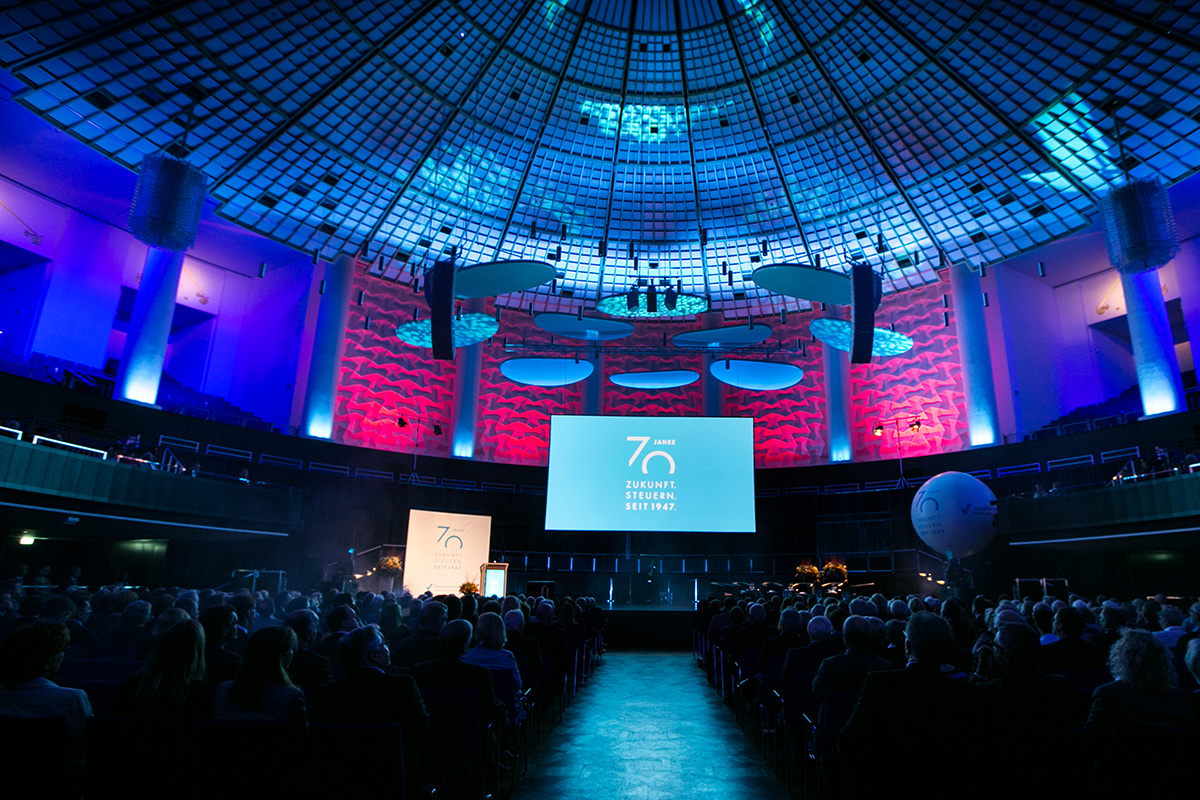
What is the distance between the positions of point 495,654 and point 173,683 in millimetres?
2939

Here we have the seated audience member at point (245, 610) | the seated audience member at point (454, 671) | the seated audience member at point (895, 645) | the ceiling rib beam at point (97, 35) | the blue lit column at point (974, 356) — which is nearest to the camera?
the seated audience member at point (454, 671)

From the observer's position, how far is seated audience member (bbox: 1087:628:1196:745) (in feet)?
11.9

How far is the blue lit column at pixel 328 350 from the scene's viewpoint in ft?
75.6

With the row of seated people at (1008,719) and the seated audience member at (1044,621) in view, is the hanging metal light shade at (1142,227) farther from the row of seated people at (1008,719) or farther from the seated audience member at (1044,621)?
the row of seated people at (1008,719)

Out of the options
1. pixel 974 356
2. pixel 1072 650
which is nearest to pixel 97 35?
pixel 1072 650

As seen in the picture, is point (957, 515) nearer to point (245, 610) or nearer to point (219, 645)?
point (245, 610)

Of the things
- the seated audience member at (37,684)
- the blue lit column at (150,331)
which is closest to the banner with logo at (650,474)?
the blue lit column at (150,331)

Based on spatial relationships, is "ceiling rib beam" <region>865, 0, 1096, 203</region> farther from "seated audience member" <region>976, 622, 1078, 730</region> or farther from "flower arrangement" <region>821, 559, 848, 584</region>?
"seated audience member" <region>976, 622, 1078, 730</region>

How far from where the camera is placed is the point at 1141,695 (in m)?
3.68

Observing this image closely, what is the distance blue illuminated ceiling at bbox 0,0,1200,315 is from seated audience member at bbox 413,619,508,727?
1754cm

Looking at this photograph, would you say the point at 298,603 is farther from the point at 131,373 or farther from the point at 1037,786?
Result: the point at 131,373

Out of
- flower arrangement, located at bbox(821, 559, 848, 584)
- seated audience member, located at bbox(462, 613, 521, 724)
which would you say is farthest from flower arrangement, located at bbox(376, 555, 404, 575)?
seated audience member, located at bbox(462, 613, 521, 724)

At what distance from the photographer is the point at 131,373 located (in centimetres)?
2020

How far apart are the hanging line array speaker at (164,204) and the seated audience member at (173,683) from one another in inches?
534
